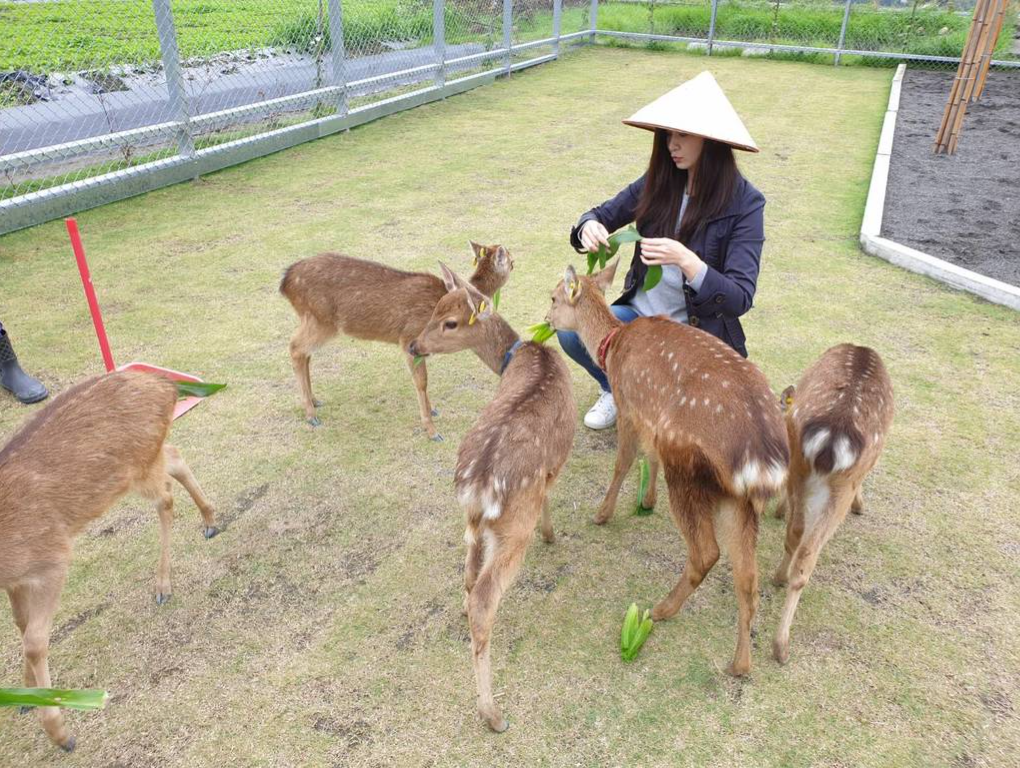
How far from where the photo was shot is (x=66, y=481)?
2.58 meters

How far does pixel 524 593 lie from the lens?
10.1ft

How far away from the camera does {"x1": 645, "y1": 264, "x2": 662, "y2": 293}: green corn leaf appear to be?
351 centimetres

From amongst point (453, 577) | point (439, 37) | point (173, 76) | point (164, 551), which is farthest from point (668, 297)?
point (439, 37)

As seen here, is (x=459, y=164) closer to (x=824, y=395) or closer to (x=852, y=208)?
(x=852, y=208)

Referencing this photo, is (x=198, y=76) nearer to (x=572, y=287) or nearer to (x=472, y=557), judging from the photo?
(x=572, y=287)

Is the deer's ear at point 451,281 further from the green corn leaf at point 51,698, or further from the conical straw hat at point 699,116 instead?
the green corn leaf at point 51,698

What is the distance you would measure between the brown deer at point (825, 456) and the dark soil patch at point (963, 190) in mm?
3437

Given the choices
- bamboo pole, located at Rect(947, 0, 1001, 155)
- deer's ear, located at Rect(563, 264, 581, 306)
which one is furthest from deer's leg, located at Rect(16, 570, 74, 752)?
bamboo pole, located at Rect(947, 0, 1001, 155)

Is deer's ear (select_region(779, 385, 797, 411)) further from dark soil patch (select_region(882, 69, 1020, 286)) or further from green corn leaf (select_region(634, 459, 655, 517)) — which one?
dark soil patch (select_region(882, 69, 1020, 286))

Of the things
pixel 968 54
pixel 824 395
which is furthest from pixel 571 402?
pixel 968 54

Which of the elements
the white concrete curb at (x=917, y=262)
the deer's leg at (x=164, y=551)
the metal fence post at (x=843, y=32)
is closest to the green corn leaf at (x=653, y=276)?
the deer's leg at (x=164, y=551)

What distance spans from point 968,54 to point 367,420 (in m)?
8.36

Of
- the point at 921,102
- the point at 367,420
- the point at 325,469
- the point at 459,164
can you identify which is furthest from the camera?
the point at 921,102

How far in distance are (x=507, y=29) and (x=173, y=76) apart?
6.72 m
